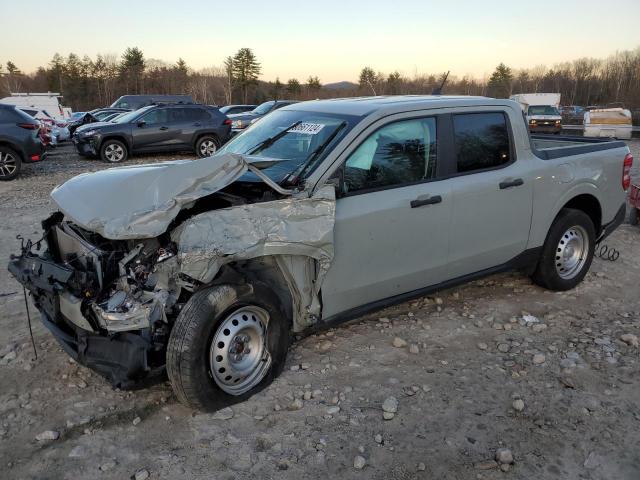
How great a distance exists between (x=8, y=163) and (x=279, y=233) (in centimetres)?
1176

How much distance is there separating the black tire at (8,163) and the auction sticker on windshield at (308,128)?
35.8ft

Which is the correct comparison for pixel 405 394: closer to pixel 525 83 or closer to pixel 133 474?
pixel 133 474

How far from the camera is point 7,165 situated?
487 inches

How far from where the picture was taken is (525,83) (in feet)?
255

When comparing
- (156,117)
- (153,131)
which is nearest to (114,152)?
(153,131)

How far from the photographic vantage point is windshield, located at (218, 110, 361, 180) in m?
3.66

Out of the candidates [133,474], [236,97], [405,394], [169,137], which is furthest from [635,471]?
[236,97]

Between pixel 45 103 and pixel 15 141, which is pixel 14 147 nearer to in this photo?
pixel 15 141

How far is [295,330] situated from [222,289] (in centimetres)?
73

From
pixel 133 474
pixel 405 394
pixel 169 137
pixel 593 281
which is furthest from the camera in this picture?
pixel 169 137

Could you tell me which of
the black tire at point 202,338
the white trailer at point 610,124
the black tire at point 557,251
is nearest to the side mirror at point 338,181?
the black tire at point 202,338

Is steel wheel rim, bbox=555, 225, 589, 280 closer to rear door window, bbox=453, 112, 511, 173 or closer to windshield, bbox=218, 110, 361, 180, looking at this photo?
rear door window, bbox=453, 112, 511, 173

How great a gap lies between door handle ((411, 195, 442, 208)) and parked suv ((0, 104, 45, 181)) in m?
11.6

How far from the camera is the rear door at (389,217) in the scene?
357 cm
